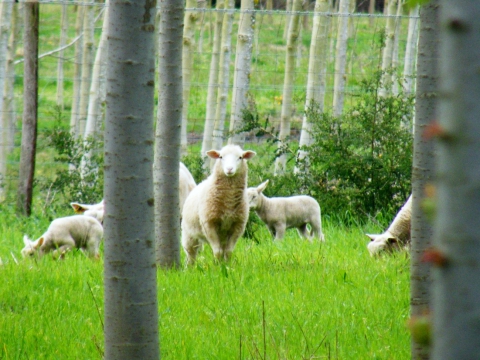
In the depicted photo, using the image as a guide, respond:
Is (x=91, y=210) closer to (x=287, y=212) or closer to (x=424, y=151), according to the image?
(x=287, y=212)

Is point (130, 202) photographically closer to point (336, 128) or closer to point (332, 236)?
point (332, 236)

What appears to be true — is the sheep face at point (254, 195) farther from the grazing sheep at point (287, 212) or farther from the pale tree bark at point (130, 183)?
the pale tree bark at point (130, 183)

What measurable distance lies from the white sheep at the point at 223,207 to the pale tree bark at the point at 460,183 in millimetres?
5450

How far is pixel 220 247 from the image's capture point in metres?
6.58

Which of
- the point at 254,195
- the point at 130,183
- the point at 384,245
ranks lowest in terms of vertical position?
the point at 384,245

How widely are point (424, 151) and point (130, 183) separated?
4.37 feet

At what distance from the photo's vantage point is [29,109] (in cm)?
923

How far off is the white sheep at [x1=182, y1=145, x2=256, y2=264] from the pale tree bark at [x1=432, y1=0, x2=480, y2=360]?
545cm

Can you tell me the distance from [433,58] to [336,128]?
6.37m

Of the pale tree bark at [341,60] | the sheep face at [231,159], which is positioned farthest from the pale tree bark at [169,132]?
the pale tree bark at [341,60]

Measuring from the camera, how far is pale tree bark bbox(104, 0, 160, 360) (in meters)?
2.77

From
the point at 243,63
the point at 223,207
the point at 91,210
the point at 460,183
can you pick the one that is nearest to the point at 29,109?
the point at 91,210

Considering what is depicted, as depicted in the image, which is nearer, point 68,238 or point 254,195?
point 68,238

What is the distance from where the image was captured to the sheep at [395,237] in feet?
21.2
